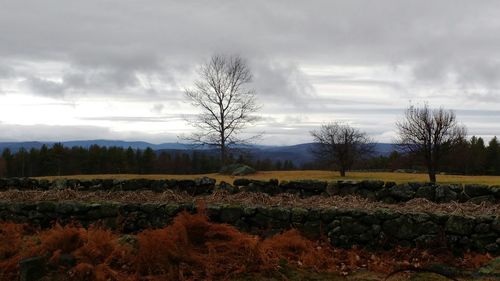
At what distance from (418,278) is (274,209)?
3755 millimetres

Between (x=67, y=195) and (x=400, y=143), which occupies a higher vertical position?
(x=400, y=143)

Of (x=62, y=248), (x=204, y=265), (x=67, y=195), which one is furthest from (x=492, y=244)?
(x=67, y=195)

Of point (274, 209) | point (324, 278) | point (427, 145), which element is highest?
point (427, 145)

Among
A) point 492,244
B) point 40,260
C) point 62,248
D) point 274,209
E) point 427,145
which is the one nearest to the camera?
point 40,260

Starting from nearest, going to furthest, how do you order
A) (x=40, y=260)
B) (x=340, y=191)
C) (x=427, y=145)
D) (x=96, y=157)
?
1. (x=40, y=260)
2. (x=340, y=191)
3. (x=427, y=145)
4. (x=96, y=157)

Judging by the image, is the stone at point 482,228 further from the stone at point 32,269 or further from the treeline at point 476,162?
the treeline at point 476,162

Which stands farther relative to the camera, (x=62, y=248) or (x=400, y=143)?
(x=400, y=143)

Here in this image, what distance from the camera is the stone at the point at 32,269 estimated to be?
8.28 meters

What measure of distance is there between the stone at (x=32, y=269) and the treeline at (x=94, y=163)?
76.6 metres

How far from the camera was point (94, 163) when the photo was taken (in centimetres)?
9375

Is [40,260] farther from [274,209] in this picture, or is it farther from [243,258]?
[274,209]

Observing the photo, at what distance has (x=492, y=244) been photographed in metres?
10.1

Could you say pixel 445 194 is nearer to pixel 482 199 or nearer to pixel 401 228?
pixel 482 199

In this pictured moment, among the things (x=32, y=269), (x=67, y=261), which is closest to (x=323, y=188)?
(x=67, y=261)
